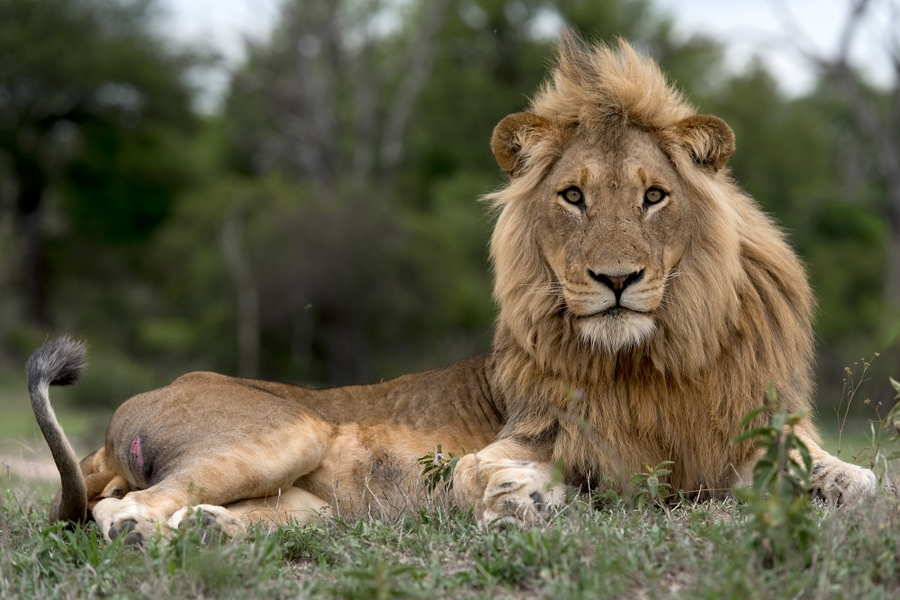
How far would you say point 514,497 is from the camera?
145 inches

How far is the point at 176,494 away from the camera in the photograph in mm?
3877

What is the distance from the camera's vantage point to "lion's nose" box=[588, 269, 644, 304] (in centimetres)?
377

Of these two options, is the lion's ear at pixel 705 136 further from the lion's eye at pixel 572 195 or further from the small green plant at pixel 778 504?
the small green plant at pixel 778 504

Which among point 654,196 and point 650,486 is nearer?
point 650,486

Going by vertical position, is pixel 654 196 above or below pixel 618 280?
above

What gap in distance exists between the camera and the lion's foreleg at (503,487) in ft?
12.0

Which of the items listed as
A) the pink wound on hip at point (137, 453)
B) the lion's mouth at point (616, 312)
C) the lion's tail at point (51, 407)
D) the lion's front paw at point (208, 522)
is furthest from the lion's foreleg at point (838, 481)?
the lion's tail at point (51, 407)

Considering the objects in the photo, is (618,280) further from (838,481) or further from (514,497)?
(838,481)

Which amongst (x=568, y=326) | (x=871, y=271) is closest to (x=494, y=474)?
(x=568, y=326)

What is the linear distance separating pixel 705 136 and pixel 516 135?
738 mm

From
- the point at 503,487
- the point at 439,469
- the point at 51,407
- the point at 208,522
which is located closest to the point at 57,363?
the point at 51,407

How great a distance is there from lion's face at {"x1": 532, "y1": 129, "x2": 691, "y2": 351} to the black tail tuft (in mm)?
1767

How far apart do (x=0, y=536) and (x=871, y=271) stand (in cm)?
2695

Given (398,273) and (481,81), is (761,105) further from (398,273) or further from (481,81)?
(398,273)
